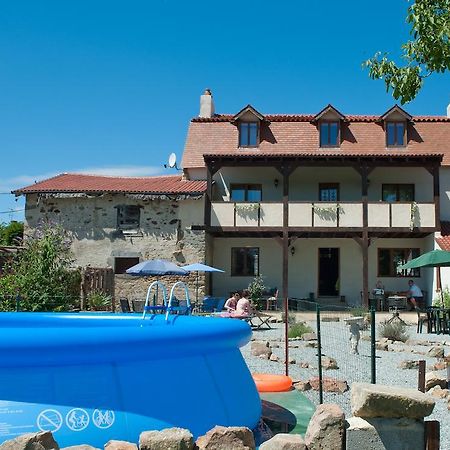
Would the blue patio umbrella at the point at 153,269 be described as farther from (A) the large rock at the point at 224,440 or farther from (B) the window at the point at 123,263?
(A) the large rock at the point at 224,440

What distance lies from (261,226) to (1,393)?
18414mm

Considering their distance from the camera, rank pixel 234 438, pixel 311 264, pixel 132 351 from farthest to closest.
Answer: pixel 311 264 → pixel 132 351 → pixel 234 438

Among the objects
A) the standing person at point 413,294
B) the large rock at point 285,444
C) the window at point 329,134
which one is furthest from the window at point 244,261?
the large rock at point 285,444

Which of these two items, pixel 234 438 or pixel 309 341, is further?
pixel 309 341

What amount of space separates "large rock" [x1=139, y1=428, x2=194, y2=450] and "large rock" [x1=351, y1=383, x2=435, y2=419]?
1.34 meters

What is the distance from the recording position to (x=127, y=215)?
76.1 ft

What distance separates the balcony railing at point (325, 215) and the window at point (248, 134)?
325 cm

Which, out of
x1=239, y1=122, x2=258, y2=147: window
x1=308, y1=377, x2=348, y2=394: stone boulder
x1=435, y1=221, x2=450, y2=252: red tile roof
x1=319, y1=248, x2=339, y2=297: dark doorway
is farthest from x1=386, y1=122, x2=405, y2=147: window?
x1=308, y1=377, x2=348, y2=394: stone boulder

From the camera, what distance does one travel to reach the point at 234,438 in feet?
14.2

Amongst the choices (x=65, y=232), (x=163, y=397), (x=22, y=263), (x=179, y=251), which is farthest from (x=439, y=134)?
(x=163, y=397)

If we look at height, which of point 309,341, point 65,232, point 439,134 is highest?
point 439,134

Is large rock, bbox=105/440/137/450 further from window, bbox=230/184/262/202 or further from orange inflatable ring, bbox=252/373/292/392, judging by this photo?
window, bbox=230/184/262/202

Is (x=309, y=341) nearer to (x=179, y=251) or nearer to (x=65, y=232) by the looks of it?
(x=179, y=251)

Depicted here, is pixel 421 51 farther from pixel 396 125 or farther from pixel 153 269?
pixel 396 125
